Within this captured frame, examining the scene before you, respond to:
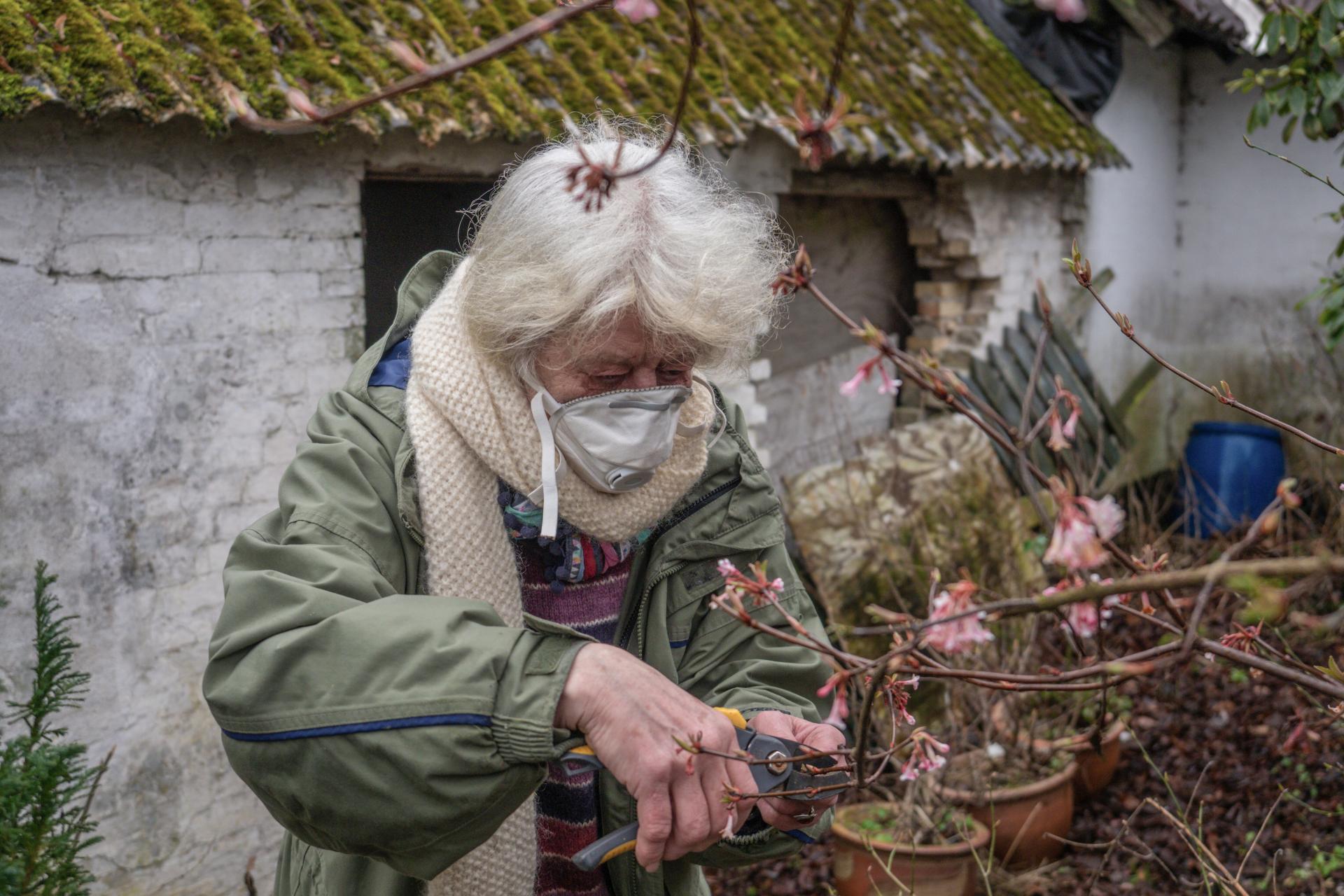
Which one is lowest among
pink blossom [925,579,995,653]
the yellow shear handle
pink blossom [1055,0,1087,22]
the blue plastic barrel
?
the blue plastic barrel

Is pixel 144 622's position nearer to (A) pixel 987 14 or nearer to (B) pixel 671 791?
(B) pixel 671 791

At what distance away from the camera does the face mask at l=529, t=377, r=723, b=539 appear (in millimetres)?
1855

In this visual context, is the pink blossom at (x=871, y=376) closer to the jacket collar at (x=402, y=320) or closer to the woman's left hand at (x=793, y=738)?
the woman's left hand at (x=793, y=738)

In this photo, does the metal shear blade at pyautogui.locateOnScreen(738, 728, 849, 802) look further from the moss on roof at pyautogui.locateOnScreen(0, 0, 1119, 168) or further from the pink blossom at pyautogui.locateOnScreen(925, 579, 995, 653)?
the moss on roof at pyautogui.locateOnScreen(0, 0, 1119, 168)

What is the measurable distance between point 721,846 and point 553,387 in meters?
0.78

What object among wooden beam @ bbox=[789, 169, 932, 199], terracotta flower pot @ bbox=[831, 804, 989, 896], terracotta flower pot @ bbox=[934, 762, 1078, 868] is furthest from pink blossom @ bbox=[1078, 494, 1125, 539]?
wooden beam @ bbox=[789, 169, 932, 199]

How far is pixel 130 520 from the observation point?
3463mm

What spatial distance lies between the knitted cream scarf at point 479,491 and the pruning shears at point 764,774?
29 cm

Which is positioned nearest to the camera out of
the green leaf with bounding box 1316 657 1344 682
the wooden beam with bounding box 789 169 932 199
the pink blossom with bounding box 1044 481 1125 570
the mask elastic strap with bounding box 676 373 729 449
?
the pink blossom with bounding box 1044 481 1125 570

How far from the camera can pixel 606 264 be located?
5.83 feet

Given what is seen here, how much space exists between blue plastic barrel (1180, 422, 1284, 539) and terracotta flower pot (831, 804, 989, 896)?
4.93 m

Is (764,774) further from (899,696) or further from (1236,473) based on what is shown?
(1236,473)

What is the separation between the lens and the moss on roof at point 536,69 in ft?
9.87

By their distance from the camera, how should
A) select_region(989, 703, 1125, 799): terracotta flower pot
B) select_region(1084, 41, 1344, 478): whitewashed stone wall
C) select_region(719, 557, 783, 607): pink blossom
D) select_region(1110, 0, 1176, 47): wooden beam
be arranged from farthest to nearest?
select_region(1084, 41, 1344, 478): whitewashed stone wall
select_region(1110, 0, 1176, 47): wooden beam
select_region(989, 703, 1125, 799): terracotta flower pot
select_region(719, 557, 783, 607): pink blossom
